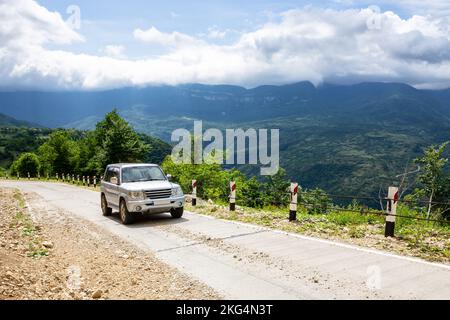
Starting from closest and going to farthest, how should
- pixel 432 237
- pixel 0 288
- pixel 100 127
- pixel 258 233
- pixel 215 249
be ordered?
pixel 0 288, pixel 215 249, pixel 432 237, pixel 258 233, pixel 100 127

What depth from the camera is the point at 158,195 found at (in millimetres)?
12922

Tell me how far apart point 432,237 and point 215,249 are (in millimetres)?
5365

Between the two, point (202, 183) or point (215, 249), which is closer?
point (215, 249)

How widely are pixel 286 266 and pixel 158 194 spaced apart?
6.69 m

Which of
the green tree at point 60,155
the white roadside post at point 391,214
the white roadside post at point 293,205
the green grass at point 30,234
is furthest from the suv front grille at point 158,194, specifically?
the green tree at point 60,155

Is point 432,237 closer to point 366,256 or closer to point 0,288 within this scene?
point 366,256

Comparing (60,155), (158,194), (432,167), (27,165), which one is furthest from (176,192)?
(27,165)

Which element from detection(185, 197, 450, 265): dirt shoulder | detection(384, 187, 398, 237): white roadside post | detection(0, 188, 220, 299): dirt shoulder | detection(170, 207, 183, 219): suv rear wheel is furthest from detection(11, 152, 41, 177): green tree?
detection(384, 187, 398, 237): white roadside post

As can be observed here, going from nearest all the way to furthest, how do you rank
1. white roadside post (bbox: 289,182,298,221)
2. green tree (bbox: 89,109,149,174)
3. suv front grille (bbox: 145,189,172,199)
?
white roadside post (bbox: 289,182,298,221) → suv front grille (bbox: 145,189,172,199) → green tree (bbox: 89,109,149,174)

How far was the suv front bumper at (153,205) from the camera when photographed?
496 inches

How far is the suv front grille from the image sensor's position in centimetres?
1277

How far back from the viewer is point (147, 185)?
1316cm

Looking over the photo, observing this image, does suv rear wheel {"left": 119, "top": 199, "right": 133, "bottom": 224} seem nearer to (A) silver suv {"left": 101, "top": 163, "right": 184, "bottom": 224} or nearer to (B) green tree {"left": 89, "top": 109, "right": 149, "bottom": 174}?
(A) silver suv {"left": 101, "top": 163, "right": 184, "bottom": 224}
